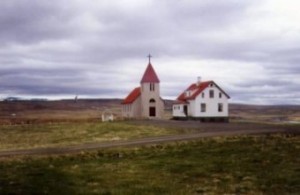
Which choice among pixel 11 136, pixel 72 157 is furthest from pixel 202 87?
pixel 72 157

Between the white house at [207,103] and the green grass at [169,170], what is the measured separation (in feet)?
151

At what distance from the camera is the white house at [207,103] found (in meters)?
80.8

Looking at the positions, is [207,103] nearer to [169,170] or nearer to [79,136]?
[79,136]

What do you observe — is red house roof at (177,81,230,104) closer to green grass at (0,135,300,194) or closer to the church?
the church

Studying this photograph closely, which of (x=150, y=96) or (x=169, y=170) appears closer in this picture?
(x=169, y=170)

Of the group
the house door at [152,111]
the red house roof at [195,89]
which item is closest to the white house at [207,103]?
the red house roof at [195,89]

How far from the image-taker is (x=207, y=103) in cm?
8119

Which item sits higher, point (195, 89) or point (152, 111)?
point (195, 89)

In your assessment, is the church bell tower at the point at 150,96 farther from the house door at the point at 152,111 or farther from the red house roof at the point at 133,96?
the red house roof at the point at 133,96

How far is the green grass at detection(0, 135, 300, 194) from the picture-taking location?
18.1 m

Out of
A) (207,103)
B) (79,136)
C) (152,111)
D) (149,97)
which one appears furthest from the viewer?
(152,111)

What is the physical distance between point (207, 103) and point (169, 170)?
58.6 m

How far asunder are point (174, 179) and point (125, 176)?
2.44 metres

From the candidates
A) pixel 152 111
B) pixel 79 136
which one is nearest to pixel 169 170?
pixel 79 136
